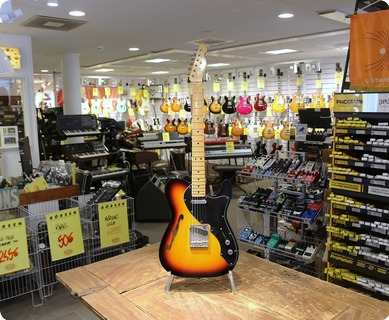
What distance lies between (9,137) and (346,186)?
457cm

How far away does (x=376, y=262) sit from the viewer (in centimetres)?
285

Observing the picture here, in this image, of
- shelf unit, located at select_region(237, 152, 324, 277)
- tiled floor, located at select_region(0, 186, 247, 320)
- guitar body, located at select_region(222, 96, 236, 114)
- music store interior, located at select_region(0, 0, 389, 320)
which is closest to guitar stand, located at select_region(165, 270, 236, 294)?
music store interior, located at select_region(0, 0, 389, 320)

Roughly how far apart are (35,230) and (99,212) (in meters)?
0.60

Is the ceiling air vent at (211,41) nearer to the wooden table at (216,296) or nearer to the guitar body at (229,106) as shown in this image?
the guitar body at (229,106)

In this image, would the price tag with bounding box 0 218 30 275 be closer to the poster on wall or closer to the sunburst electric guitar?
the sunburst electric guitar

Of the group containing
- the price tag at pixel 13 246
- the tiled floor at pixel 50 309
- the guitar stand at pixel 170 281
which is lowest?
the tiled floor at pixel 50 309

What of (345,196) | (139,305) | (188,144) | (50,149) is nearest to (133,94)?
(188,144)

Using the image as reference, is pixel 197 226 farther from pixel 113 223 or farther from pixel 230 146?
pixel 230 146

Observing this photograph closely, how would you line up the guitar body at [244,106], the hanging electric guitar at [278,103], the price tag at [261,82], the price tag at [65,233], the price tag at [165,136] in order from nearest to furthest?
the price tag at [65,233]
the price tag at [165,136]
the hanging electric guitar at [278,103]
the price tag at [261,82]
the guitar body at [244,106]

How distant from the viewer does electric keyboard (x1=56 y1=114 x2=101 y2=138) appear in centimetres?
541

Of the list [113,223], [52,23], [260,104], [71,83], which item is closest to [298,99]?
[260,104]

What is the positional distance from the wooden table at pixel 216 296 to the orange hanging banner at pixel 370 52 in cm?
159

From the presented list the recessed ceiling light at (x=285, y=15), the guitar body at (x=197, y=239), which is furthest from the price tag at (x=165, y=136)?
the guitar body at (x=197, y=239)

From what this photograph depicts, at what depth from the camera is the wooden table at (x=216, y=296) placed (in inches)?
64.3
